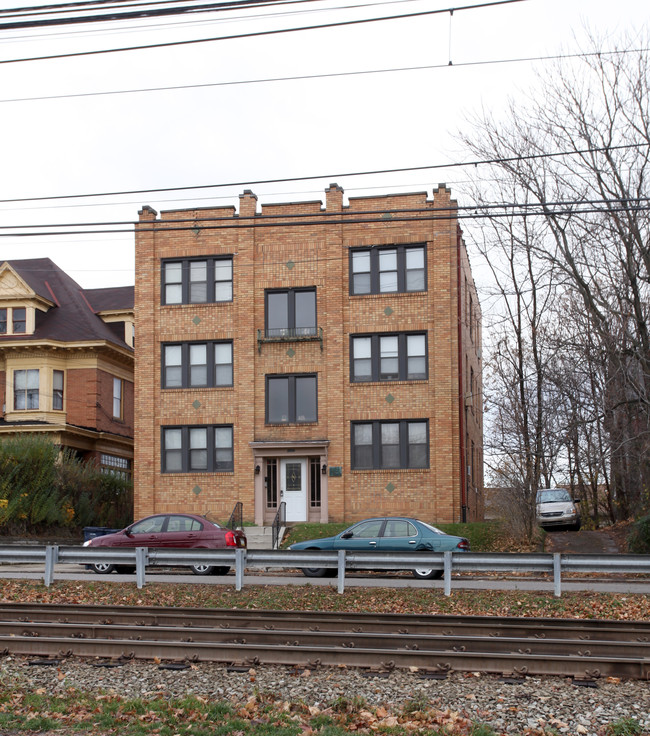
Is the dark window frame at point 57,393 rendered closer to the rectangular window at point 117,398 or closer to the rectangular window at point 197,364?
the rectangular window at point 117,398

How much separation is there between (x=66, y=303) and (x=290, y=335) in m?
15.3

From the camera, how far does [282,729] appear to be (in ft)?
26.8

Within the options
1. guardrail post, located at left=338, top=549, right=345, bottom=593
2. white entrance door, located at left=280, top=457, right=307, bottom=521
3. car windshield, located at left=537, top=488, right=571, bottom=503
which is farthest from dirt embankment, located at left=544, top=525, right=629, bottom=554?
guardrail post, located at left=338, top=549, right=345, bottom=593

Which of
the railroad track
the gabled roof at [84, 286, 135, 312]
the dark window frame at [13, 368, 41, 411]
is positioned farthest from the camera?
the gabled roof at [84, 286, 135, 312]

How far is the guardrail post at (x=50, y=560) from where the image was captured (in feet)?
57.1

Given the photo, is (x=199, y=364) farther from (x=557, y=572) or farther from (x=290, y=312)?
(x=557, y=572)

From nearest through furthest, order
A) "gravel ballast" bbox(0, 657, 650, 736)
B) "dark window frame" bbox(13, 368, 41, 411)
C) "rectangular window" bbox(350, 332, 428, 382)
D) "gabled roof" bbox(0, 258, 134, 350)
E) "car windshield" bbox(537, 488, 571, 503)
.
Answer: "gravel ballast" bbox(0, 657, 650, 736) < "rectangular window" bbox(350, 332, 428, 382) < "car windshield" bbox(537, 488, 571, 503) < "dark window frame" bbox(13, 368, 41, 411) < "gabled roof" bbox(0, 258, 134, 350)

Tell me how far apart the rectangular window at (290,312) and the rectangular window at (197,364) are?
69.1 inches

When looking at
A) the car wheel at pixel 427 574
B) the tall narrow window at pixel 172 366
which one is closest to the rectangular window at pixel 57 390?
the tall narrow window at pixel 172 366

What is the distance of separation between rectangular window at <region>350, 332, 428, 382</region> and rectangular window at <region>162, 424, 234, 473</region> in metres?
5.13

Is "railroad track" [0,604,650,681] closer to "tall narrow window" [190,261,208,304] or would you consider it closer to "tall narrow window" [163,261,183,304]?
"tall narrow window" [190,261,208,304]

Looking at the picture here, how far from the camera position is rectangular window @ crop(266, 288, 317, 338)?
103 feet

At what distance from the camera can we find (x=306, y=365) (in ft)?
102

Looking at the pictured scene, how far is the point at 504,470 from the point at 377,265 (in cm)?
831
